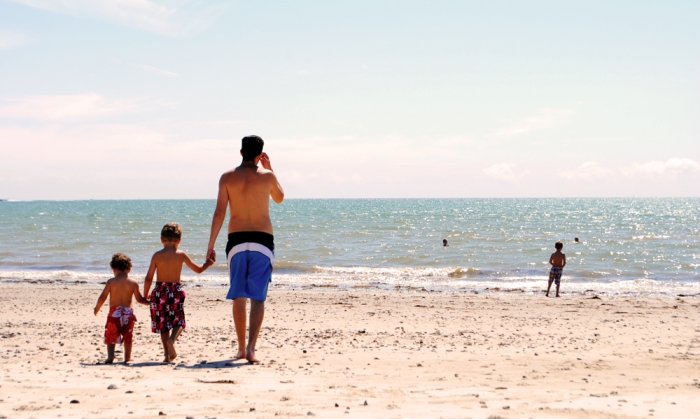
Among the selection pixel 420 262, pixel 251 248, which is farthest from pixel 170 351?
pixel 420 262

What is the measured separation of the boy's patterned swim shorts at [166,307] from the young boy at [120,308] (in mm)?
125

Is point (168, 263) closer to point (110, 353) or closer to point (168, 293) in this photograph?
point (168, 293)

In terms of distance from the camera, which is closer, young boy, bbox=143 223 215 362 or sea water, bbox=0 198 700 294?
young boy, bbox=143 223 215 362

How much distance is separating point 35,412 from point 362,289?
12799 millimetres

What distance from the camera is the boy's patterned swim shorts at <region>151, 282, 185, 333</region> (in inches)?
219

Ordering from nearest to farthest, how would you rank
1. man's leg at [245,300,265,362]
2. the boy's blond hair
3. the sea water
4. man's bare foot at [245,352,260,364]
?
man's leg at [245,300,265,362]
man's bare foot at [245,352,260,364]
the boy's blond hair
the sea water

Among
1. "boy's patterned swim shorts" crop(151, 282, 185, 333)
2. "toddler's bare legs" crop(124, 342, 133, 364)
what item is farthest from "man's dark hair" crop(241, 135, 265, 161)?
"toddler's bare legs" crop(124, 342, 133, 364)

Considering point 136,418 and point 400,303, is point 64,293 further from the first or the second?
point 136,418

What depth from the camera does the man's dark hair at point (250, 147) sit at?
520 centimetres

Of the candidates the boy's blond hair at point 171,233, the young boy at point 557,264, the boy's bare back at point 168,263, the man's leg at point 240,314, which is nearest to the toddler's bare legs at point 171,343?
the boy's bare back at point 168,263

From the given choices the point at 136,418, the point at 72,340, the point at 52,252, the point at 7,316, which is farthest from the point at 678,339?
the point at 52,252

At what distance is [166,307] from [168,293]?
0.13 meters

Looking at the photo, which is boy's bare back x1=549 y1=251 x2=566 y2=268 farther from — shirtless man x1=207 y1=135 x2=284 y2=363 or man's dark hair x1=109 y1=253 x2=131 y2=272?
man's dark hair x1=109 y1=253 x2=131 y2=272

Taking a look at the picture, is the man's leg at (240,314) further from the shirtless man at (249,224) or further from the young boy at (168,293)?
the young boy at (168,293)
